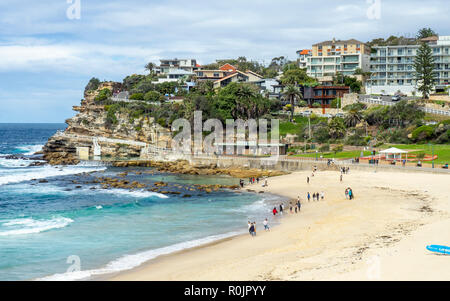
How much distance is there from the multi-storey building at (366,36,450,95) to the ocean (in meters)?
52.0

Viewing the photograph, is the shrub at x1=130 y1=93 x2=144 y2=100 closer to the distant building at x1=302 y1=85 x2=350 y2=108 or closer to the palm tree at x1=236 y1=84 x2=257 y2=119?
the palm tree at x1=236 y1=84 x2=257 y2=119

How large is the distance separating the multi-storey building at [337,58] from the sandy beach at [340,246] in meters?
68.8

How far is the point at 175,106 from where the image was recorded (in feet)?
299

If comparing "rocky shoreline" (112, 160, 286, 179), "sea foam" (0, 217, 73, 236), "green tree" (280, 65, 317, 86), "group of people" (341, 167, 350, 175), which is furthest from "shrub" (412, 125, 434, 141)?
"sea foam" (0, 217, 73, 236)

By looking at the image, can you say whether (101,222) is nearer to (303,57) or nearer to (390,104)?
(390,104)

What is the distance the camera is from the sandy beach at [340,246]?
2084 cm

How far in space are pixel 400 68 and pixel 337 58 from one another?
16.4 meters

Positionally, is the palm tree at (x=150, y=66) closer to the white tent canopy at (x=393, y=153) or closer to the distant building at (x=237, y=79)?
the distant building at (x=237, y=79)

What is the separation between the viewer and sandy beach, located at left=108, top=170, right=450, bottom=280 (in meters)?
20.8

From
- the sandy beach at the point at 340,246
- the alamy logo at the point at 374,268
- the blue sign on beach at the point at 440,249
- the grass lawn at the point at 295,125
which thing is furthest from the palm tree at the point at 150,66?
the blue sign on beach at the point at 440,249

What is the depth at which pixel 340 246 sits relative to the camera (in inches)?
1011

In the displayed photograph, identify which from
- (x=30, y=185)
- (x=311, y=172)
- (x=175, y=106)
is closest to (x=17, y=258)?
(x=30, y=185)
